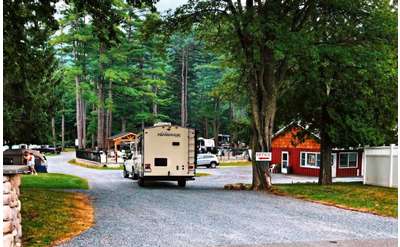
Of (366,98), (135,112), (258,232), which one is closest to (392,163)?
(366,98)

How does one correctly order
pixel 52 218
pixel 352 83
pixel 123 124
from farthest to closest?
1. pixel 123 124
2. pixel 352 83
3. pixel 52 218

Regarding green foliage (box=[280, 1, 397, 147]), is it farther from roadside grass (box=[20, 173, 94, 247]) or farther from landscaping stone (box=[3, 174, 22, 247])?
landscaping stone (box=[3, 174, 22, 247])

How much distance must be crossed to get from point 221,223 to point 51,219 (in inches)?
128

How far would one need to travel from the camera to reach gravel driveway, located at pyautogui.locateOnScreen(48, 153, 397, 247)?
8781 mm

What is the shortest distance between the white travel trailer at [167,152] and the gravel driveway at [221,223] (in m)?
5.37

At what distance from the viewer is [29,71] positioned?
1883cm

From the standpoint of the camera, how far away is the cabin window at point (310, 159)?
38969mm

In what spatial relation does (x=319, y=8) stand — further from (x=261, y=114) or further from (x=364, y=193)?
(x=364, y=193)

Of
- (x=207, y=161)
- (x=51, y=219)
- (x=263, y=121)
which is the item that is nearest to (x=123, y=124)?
(x=207, y=161)

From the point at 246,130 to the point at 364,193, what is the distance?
28.6 feet

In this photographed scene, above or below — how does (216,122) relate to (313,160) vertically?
above

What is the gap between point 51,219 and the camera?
33.9 feet

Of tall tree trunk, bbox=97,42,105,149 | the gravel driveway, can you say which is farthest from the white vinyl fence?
tall tree trunk, bbox=97,42,105,149

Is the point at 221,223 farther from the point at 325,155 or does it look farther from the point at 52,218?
the point at 325,155
